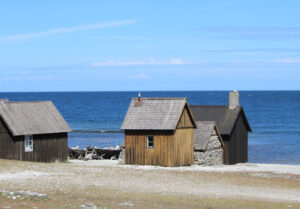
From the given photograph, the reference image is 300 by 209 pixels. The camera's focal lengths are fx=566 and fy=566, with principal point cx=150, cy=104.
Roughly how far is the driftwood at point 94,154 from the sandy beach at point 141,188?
17.1 m

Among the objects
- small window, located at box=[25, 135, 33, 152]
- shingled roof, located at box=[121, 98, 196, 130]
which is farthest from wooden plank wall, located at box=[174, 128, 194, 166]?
small window, located at box=[25, 135, 33, 152]

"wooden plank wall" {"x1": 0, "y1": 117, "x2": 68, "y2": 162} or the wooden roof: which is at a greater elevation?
the wooden roof

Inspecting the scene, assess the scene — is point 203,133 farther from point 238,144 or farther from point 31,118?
point 31,118

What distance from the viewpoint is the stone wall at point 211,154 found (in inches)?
1816

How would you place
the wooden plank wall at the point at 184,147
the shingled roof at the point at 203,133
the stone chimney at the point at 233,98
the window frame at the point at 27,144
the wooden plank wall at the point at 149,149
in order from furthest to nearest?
the stone chimney at the point at 233,98 < the shingled roof at the point at 203,133 < the wooden plank wall at the point at 184,147 < the wooden plank wall at the point at 149,149 < the window frame at the point at 27,144

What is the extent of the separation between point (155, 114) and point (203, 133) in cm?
495

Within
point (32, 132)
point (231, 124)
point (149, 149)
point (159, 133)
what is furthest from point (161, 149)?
point (231, 124)

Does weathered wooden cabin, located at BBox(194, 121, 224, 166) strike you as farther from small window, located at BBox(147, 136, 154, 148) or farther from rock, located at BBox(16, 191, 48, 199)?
rock, located at BBox(16, 191, 48, 199)

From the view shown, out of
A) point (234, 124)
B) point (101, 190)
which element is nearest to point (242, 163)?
point (234, 124)

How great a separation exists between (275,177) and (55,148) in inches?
680

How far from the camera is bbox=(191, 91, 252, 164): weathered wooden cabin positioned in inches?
1984

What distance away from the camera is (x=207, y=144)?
1821 inches

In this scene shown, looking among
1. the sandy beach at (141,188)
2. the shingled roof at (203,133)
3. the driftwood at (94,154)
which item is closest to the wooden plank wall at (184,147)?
the shingled roof at (203,133)

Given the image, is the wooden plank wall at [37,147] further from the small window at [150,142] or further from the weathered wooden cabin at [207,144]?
the weathered wooden cabin at [207,144]
